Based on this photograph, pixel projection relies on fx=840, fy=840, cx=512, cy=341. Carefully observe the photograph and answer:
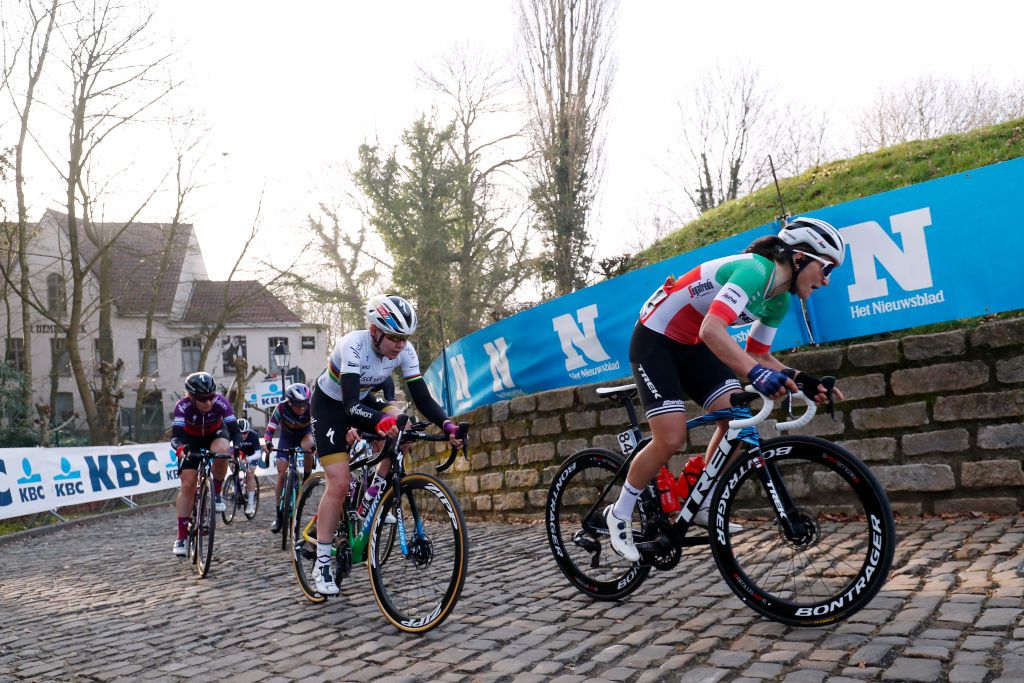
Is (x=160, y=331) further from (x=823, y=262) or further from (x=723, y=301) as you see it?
(x=823, y=262)

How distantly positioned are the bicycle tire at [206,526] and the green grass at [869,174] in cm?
759

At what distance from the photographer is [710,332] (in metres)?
4.05

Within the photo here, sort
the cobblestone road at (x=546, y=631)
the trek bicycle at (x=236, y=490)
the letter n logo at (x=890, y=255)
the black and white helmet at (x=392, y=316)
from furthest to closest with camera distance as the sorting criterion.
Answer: the trek bicycle at (x=236, y=490)
the letter n logo at (x=890, y=255)
the black and white helmet at (x=392, y=316)
the cobblestone road at (x=546, y=631)

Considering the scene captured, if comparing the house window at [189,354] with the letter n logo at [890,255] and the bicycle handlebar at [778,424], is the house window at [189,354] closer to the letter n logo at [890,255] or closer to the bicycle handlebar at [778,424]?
the letter n logo at [890,255]

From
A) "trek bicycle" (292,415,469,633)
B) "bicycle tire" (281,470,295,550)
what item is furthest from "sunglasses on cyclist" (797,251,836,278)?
"bicycle tire" (281,470,295,550)

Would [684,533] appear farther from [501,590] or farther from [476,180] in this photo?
[476,180]

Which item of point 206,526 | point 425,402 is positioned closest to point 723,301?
point 425,402

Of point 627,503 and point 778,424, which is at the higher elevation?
point 778,424

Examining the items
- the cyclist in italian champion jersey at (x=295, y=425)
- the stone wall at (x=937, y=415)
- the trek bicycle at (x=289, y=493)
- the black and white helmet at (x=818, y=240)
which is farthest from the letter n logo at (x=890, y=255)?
the cyclist in italian champion jersey at (x=295, y=425)

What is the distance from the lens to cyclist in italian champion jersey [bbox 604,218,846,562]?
162 inches

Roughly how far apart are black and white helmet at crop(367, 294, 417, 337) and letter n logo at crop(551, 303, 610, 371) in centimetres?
361

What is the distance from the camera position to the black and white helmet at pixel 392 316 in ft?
18.1

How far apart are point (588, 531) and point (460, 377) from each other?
6.85m

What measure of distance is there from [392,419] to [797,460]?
8.07ft
